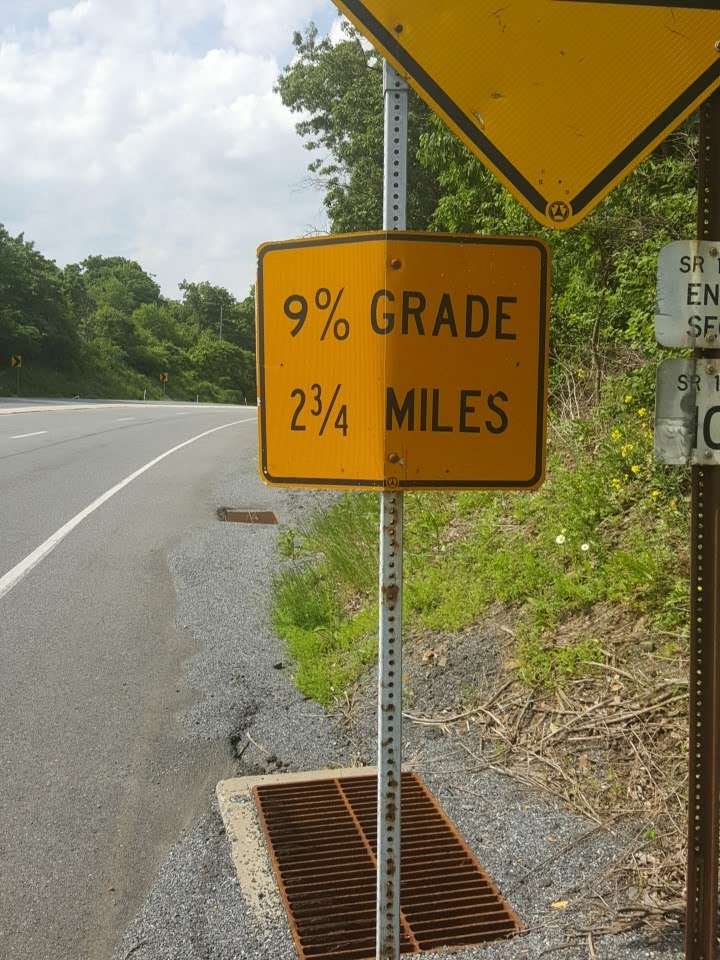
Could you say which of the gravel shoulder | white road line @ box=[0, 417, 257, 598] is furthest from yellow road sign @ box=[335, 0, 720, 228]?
white road line @ box=[0, 417, 257, 598]

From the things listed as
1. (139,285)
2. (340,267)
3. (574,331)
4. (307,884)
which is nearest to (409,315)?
(340,267)

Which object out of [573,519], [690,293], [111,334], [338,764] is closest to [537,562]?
[573,519]

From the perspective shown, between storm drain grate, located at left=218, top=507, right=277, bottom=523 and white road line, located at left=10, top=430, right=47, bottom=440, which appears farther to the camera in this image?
white road line, located at left=10, top=430, right=47, bottom=440

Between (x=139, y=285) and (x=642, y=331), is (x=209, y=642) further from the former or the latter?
(x=139, y=285)

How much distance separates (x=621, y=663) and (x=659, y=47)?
2.62m

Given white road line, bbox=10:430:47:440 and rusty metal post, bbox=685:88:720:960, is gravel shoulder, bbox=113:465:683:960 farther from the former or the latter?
white road line, bbox=10:430:47:440

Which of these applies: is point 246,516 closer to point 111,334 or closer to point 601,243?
point 601,243

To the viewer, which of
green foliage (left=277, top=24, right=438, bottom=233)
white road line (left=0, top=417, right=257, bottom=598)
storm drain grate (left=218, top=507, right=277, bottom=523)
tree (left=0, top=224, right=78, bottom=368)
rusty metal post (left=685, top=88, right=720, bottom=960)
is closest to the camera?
rusty metal post (left=685, top=88, right=720, bottom=960)

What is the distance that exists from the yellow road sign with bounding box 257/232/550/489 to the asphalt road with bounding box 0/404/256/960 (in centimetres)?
181

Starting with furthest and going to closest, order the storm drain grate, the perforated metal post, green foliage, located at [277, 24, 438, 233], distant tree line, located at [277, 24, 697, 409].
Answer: green foliage, located at [277, 24, 438, 233], the storm drain grate, distant tree line, located at [277, 24, 697, 409], the perforated metal post

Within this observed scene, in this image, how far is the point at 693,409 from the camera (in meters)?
2.45

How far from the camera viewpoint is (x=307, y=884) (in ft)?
10.6

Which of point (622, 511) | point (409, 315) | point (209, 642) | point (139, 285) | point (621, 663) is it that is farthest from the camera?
point (139, 285)

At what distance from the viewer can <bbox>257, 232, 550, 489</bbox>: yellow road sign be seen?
225 centimetres
